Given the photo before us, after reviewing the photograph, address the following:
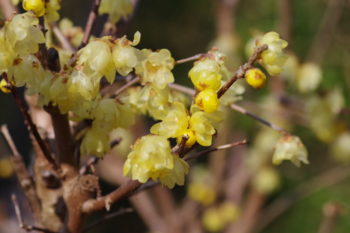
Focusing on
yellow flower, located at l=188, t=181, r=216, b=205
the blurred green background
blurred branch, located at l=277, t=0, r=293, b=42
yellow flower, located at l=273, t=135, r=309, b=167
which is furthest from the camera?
the blurred green background

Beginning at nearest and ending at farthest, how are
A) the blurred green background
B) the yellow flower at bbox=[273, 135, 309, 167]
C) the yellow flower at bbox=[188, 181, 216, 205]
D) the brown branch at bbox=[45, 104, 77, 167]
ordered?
the brown branch at bbox=[45, 104, 77, 167] → the yellow flower at bbox=[273, 135, 309, 167] → the yellow flower at bbox=[188, 181, 216, 205] → the blurred green background

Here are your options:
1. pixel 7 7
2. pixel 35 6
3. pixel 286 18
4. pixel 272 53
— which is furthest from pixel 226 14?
pixel 35 6

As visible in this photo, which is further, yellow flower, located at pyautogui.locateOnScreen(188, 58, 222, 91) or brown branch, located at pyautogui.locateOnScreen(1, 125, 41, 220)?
brown branch, located at pyautogui.locateOnScreen(1, 125, 41, 220)

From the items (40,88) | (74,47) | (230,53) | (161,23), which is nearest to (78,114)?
(40,88)

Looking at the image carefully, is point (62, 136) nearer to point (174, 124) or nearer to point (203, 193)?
point (174, 124)

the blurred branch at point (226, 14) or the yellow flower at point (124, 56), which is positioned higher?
the yellow flower at point (124, 56)

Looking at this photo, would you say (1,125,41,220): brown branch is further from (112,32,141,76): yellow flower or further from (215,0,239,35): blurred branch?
(215,0,239,35): blurred branch

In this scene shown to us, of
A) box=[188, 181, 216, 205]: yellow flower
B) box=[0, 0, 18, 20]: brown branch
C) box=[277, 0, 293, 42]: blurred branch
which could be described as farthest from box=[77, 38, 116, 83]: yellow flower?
box=[188, 181, 216, 205]: yellow flower

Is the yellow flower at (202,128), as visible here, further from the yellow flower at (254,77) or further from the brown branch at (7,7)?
Answer: the brown branch at (7,7)

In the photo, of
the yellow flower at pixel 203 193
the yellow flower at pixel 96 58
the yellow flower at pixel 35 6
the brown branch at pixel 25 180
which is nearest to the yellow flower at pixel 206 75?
the yellow flower at pixel 96 58
